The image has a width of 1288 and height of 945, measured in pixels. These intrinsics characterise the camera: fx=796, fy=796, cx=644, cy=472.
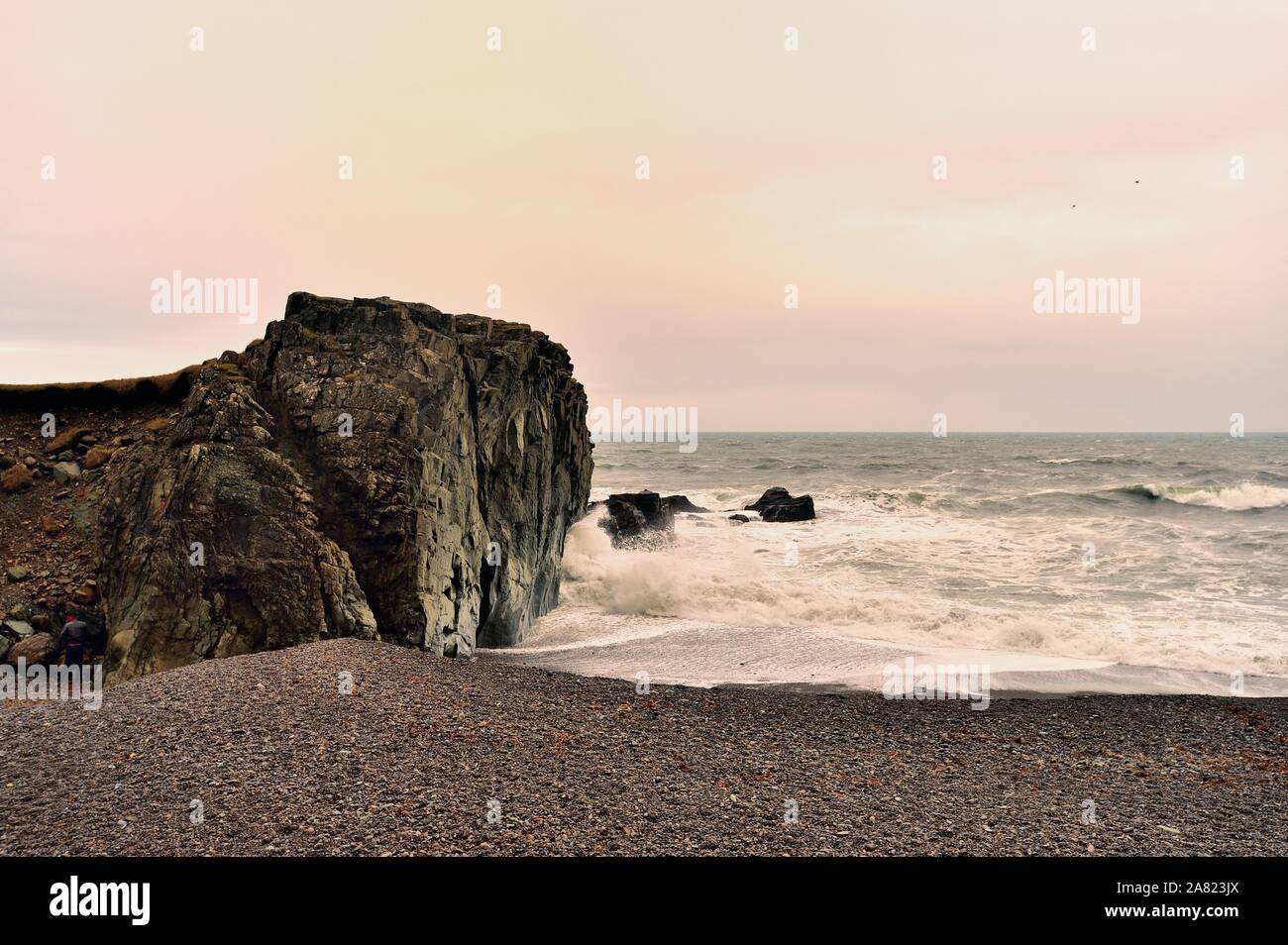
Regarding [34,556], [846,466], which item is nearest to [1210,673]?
[34,556]

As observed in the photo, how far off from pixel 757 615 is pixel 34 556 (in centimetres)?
1620

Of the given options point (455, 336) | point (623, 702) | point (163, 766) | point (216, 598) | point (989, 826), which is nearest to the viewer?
point (989, 826)

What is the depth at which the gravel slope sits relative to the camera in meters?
7.34

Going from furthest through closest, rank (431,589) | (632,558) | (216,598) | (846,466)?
1. (846,466)
2. (632,558)
3. (431,589)
4. (216,598)

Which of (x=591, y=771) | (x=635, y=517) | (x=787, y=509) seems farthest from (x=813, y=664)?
(x=787, y=509)

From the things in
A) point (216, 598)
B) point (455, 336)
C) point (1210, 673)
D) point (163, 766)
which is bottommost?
point (1210, 673)

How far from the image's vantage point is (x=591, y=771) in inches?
351

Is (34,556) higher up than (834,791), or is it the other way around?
(34,556)

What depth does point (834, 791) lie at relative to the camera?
28.4 feet

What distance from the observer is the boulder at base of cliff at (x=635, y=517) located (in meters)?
33.0

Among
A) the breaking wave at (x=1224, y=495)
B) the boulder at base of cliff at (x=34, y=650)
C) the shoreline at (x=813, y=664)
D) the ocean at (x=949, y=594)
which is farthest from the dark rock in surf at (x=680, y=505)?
the boulder at base of cliff at (x=34, y=650)

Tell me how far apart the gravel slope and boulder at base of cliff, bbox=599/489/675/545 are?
20102 mm

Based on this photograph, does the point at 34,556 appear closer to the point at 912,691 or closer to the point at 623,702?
the point at 623,702

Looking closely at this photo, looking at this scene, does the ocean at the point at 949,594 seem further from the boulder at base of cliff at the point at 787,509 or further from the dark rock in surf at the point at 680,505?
the dark rock in surf at the point at 680,505
